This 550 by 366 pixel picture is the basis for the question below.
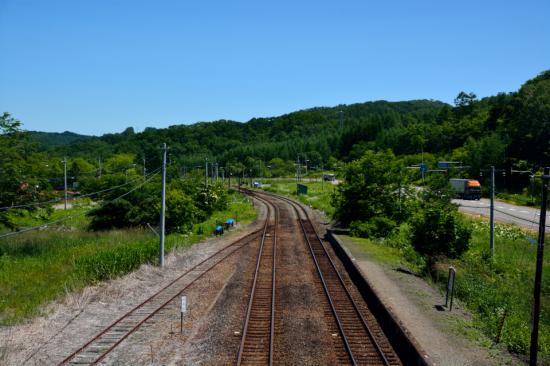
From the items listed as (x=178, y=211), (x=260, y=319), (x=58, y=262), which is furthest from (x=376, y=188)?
(x=58, y=262)

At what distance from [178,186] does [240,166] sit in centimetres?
10375

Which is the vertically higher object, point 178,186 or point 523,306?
point 178,186

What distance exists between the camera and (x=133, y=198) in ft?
120

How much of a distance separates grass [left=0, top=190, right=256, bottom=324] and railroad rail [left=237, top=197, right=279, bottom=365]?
609cm

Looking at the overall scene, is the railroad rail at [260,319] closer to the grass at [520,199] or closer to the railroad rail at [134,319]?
the railroad rail at [134,319]

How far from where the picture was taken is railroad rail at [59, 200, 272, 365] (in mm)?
12802

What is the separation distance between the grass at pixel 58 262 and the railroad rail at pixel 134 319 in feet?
8.65

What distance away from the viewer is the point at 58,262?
2269 cm

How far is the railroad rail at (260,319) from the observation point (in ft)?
42.5

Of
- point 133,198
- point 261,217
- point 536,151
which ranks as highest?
point 536,151

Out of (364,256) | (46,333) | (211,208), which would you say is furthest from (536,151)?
(46,333)

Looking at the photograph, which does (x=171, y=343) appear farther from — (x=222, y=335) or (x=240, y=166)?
(x=240, y=166)

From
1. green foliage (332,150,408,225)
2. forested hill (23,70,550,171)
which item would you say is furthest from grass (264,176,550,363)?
forested hill (23,70,550,171)

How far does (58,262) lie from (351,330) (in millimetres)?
14874
